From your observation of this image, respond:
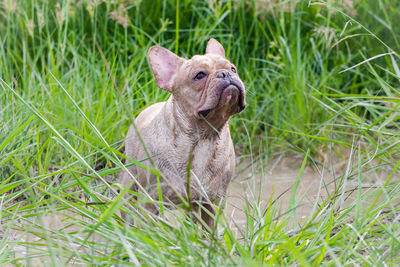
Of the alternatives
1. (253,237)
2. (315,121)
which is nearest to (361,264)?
(253,237)

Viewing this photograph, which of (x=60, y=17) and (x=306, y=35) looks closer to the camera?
(x=60, y=17)

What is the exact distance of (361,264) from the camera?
266cm

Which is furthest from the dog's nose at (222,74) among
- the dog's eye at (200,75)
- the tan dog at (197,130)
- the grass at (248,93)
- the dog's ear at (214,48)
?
the dog's ear at (214,48)

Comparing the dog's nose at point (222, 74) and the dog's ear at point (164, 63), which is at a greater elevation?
the dog's nose at point (222, 74)

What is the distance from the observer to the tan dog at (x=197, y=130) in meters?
3.36

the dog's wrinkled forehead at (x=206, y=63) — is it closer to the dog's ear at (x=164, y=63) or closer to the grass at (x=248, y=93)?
the dog's ear at (x=164, y=63)

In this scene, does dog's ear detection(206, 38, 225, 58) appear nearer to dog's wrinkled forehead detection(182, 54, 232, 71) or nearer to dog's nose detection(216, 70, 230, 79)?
dog's wrinkled forehead detection(182, 54, 232, 71)

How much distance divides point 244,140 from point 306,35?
4.02 ft

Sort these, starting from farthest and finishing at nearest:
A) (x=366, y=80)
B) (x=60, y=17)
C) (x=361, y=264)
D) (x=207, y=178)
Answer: (x=366, y=80)
(x=60, y=17)
(x=207, y=178)
(x=361, y=264)

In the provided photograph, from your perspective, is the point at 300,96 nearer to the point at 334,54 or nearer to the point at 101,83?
the point at 334,54

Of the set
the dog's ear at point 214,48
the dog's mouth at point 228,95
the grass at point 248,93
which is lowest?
the grass at point 248,93

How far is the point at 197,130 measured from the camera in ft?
11.3

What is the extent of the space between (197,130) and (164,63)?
0.48 metres

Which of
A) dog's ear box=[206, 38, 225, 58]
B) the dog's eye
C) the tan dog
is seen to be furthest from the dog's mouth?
dog's ear box=[206, 38, 225, 58]
